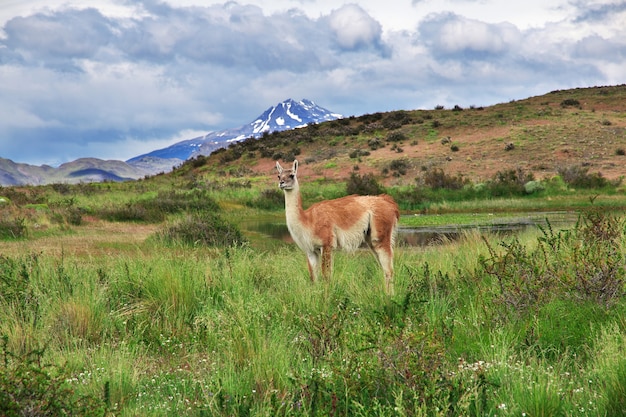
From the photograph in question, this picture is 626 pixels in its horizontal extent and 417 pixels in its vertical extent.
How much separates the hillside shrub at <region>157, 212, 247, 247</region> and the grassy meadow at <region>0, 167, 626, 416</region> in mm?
4787

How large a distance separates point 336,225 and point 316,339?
4.24 m

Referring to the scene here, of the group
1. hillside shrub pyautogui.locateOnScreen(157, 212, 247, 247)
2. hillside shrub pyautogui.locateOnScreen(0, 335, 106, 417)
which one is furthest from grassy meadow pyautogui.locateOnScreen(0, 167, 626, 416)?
hillside shrub pyautogui.locateOnScreen(157, 212, 247, 247)

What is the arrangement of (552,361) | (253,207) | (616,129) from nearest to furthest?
(552,361) → (253,207) → (616,129)

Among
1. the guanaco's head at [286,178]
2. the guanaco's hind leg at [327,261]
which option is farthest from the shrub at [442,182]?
the guanaco's head at [286,178]

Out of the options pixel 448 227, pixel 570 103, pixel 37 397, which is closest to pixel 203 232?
pixel 448 227

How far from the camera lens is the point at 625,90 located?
69.1 meters

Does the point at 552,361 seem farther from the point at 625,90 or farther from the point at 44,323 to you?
the point at 625,90

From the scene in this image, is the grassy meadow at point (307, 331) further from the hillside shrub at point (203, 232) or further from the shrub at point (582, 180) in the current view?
the shrub at point (582, 180)

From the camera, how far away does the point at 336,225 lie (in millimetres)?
9609

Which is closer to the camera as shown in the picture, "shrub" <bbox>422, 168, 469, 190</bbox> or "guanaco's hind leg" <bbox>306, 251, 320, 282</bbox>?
"guanaco's hind leg" <bbox>306, 251, 320, 282</bbox>

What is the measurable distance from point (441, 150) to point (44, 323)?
45.9 meters

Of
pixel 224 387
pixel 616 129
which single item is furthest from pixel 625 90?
pixel 224 387

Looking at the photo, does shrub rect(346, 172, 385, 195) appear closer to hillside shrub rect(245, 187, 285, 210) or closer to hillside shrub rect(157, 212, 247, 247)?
hillside shrub rect(245, 187, 285, 210)

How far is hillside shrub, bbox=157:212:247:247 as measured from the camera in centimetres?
1641
